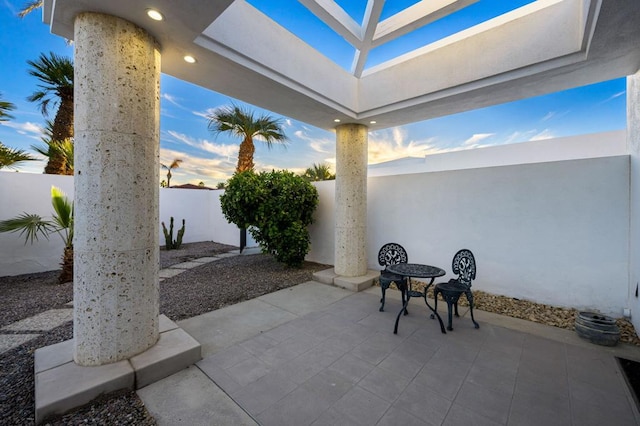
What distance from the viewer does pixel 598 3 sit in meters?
2.22

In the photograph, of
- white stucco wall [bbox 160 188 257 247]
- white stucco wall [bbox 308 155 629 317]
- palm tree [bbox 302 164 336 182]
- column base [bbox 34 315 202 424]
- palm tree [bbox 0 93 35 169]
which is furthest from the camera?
palm tree [bbox 302 164 336 182]

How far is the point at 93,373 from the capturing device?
205 cm

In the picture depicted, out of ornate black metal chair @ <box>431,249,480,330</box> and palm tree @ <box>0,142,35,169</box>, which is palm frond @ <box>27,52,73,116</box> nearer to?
palm tree @ <box>0,142,35,169</box>

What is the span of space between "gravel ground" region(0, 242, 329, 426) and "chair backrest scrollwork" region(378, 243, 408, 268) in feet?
6.32

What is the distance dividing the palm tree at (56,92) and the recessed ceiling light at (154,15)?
6.67 m

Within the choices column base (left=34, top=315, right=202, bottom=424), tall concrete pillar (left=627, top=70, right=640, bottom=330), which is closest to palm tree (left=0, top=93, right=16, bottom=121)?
column base (left=34, top=315, right=202, bottom=424)

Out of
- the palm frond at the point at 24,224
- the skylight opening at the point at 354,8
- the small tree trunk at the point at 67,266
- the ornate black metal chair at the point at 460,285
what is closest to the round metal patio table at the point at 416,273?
the ornate black metal chair at the point at 460,285

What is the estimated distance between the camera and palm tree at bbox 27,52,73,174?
6508 millimetres

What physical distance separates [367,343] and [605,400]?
77.8 inches

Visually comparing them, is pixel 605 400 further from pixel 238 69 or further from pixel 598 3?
pixel 238 69

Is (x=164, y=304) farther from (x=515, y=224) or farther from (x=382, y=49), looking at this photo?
(x=515, y=224)

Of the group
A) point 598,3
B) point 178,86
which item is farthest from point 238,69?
point 178,86

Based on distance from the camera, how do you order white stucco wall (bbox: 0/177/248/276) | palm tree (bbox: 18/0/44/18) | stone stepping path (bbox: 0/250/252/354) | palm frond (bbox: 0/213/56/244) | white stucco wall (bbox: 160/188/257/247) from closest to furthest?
stone stepping path (bbox: 0/250/252/354) → palm frond (bbox: 0/213/56/244) → white stucco wall (bbox: 0/177/248/276) → palm tree (bbox: 18/0/44/18) → white stucco wall (bbox: 160/188/257/247)

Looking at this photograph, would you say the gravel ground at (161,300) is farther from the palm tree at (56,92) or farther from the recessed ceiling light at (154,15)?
the palm tree at (56,92)
